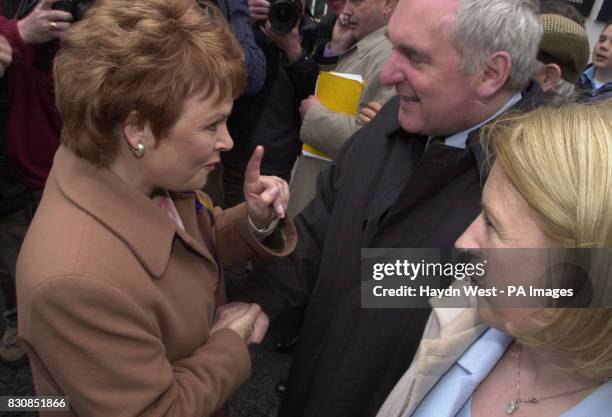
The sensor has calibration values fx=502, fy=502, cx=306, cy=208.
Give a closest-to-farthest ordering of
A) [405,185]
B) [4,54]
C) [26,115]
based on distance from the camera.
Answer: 1. [405,185]
2. [4,54]
3. [26,115]

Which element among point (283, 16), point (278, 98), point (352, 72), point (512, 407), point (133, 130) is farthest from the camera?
point (278, 98)

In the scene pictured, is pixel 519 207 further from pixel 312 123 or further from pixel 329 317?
pixel 312 123

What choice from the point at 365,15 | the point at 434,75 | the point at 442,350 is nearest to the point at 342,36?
the point at 365,15

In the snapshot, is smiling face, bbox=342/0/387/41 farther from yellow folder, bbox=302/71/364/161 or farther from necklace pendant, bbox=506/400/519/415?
necklace pendant, bbox=506/400/519/415

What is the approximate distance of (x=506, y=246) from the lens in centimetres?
88

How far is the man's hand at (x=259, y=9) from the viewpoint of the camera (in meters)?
2.66

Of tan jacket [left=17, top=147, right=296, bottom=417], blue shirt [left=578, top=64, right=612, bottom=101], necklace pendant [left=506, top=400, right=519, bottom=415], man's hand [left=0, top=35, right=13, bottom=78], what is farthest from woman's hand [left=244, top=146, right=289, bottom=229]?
blue shirt [left=578, top=64, right=612, bottom=101]

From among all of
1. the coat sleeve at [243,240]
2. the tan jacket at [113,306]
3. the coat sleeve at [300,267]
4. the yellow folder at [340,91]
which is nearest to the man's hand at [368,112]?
the yellow folder at [340,91]

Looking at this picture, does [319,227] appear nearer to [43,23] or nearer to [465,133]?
[465,133]

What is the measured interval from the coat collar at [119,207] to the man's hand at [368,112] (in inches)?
48.6

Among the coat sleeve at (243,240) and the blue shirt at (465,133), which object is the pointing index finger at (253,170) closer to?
the coat sleeve at (243,240)

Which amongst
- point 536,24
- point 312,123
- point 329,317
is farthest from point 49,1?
point 536,24

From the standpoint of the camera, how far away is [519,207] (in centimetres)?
86

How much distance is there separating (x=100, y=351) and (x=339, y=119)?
1.63m
